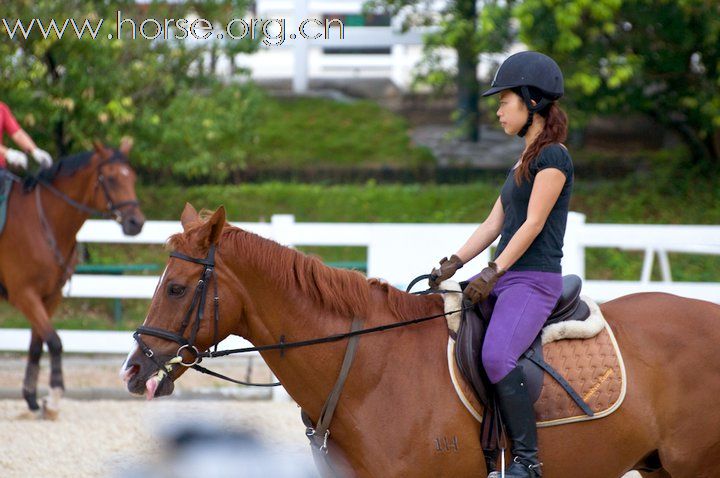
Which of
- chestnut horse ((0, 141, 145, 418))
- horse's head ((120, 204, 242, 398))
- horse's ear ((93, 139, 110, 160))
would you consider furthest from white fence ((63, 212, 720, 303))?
horse's head ((120, 204, 242, 398))

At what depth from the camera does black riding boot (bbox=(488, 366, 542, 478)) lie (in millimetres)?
3566

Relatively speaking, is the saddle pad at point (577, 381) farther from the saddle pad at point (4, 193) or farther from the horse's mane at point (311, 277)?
the saddle pad at point (4, 193)

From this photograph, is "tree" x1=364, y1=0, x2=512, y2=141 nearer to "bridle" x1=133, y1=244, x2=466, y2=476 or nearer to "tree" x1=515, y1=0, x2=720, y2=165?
"tree" x1=515, y1=0, x2=720, y2=165

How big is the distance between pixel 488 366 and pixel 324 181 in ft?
37.1

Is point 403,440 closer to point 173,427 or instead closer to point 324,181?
point 173,427

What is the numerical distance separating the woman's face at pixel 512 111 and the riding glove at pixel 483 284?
625mm

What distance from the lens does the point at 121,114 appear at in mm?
10844

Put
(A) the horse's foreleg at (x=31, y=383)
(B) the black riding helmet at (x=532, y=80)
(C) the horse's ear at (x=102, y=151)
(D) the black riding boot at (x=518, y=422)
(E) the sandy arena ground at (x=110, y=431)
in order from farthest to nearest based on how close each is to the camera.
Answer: (C) the horse's ear at (x=102, y=151) < (A) the horse's foreleg at (x=31, y=383) < (E) the sandy arena ground at (x=110, y=431) < (B) the black riding helmet at (x=532, y=80) < (D) the black riding boot at (x=518, y=422)

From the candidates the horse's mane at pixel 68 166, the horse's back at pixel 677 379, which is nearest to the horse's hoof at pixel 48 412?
the horse's mane at pixel 68 166

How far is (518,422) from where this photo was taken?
358 cm

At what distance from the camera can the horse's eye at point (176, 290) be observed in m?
3.49

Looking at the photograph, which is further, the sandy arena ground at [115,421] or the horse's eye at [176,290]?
the sandy arena ground at [115,421]

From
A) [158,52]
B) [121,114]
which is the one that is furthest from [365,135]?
[121,114]

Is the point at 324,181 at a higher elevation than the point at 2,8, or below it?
below
